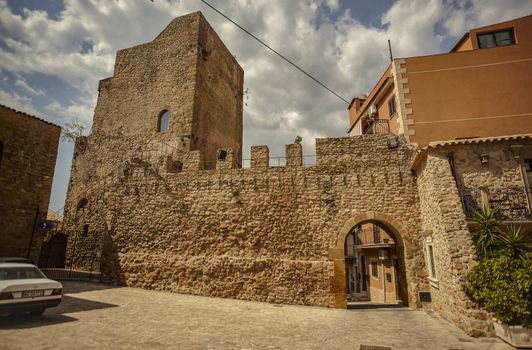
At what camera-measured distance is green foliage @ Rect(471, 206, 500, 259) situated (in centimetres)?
724

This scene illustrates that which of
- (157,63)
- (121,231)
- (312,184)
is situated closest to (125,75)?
(157,63)

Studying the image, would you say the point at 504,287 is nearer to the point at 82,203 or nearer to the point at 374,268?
the point at 374,268

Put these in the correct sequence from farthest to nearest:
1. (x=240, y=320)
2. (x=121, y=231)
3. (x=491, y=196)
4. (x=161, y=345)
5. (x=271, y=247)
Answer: (x=121, y=231) → (x=271, y=247) → (x=491, y=196) → (x=240, y=320) → (x=161, y=345)

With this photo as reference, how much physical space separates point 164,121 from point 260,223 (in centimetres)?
1004

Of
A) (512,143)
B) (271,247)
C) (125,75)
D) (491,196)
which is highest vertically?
(125,75)

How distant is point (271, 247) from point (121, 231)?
7250 mm

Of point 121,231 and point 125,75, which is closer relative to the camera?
point 121,231

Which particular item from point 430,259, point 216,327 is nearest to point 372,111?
point 430,259

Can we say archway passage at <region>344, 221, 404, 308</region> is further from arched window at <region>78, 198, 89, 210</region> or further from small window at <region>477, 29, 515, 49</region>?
arched window at <region>78, 198, 89, 210</region>

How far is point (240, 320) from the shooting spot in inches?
311

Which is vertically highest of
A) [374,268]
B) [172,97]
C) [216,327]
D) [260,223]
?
[172,97]

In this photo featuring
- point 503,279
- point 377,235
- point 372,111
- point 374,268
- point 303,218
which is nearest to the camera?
point 503,279

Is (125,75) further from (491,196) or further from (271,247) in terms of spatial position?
(491,196)

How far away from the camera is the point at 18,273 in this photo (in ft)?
23.5
